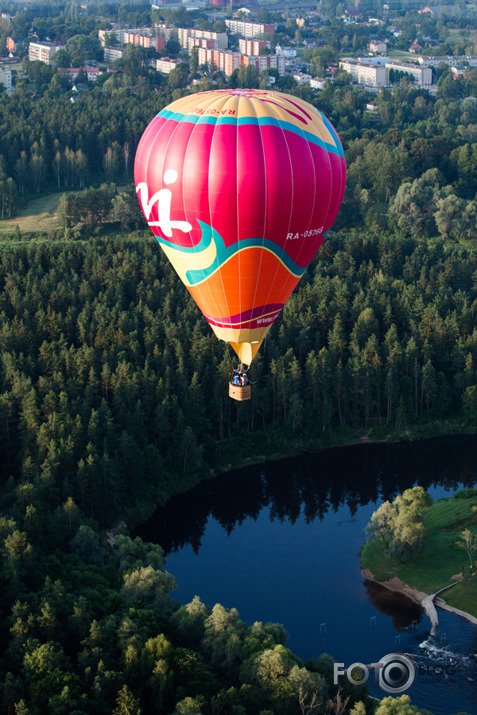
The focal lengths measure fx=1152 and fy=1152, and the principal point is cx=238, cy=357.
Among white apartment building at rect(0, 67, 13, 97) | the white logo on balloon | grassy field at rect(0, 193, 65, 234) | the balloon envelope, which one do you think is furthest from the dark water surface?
white apartment building at rect(0, 67, 13, 97)

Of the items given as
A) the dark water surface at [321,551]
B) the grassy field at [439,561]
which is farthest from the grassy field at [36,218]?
the grassy field at [439,561]

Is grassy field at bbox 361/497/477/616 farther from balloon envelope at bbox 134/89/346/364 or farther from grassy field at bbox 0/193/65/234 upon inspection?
grassy field at bbox 0/193/65/234

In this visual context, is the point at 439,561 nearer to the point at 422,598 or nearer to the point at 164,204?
the point at 422,598

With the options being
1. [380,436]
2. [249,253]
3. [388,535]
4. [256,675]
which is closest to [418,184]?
[380,436]

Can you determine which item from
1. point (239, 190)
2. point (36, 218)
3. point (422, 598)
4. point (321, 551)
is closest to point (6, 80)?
point (36, 218)

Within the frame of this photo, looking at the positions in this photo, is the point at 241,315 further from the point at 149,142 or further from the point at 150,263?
the point at 150,263
